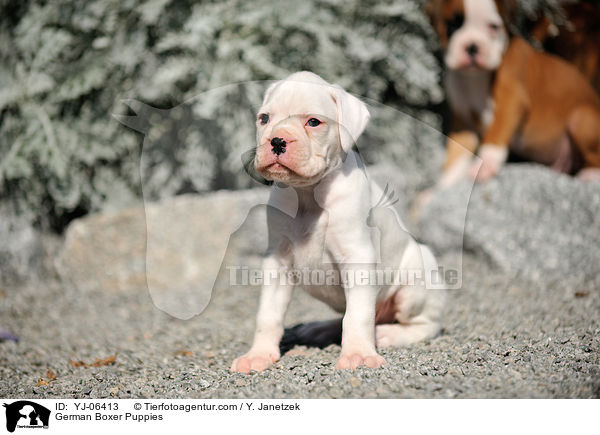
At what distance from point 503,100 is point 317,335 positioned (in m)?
2.49

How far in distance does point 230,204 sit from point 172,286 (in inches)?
30.8

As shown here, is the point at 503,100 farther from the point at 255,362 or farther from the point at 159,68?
the point at 255,362

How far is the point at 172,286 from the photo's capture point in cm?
468

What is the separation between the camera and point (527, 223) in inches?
170

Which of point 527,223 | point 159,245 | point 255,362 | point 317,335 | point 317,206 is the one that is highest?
point 317,206

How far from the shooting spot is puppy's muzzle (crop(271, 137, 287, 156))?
7.04 feet

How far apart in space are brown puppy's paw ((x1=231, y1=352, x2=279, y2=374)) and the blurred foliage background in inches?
107

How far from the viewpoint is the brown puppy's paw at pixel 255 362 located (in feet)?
7.51

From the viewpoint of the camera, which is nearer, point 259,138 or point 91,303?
point 259,138

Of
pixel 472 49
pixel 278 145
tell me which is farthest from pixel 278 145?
pixel 472 49

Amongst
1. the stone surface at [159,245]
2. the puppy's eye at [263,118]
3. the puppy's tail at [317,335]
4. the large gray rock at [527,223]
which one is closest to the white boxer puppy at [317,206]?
the puppy's eye at [263,118]

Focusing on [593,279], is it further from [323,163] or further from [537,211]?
[323,163]
